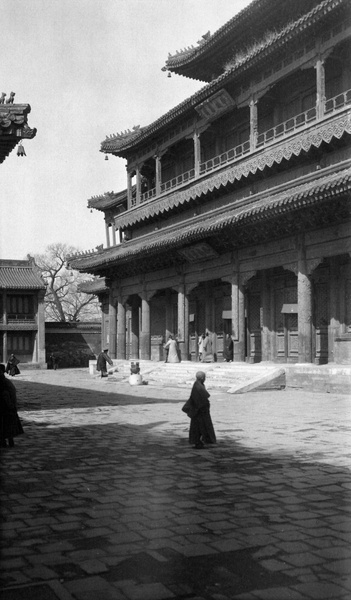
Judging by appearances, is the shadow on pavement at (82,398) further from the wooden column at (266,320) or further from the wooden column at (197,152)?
the wooden column at (197,152)

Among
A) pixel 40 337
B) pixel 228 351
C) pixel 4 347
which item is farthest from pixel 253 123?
pixel 4 347

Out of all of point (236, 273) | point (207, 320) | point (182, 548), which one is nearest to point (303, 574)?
point (182, 548)

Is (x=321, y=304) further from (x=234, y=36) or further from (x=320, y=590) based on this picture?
(x=320, y=590)

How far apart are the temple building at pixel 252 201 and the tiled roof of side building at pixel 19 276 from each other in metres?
14.0

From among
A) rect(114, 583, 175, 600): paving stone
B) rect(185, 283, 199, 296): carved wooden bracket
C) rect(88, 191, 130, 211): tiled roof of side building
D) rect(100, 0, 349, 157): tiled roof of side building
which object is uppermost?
rect(100, 0, 349, 157): tiled roof of side building

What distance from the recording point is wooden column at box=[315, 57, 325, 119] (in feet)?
66.7

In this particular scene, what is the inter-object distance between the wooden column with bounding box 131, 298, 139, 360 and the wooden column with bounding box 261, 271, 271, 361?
9.37 metres

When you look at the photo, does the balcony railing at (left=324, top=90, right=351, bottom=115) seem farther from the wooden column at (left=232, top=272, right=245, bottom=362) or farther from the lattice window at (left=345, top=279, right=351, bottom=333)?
the wooden column at (left=232, top=272, right=245, bottom=362)

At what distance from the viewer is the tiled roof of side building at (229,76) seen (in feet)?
63.3

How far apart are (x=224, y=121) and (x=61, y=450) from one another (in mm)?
21216

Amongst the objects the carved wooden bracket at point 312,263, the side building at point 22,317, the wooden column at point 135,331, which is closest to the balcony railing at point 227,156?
the carved wooden bracket at point 312,263

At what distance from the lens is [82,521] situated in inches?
200

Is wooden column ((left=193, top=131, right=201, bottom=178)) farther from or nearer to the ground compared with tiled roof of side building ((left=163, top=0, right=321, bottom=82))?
nearer to the ground

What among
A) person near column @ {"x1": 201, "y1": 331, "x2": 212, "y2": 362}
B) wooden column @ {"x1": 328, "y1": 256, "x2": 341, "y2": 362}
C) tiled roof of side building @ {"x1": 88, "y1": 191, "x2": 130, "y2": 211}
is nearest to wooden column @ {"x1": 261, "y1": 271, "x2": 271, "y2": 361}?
person near column @ {"x1": 201, "y1": 331, "x2": 212, "y2": 362}
